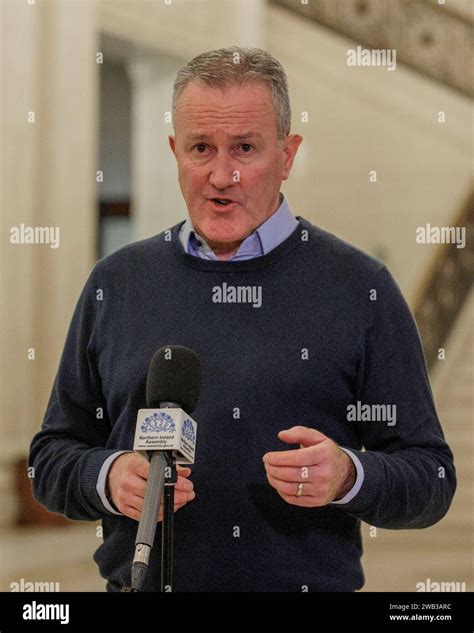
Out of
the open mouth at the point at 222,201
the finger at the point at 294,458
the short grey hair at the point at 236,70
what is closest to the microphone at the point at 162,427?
the finger at the point at 294,458

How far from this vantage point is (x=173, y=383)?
1.36 metres

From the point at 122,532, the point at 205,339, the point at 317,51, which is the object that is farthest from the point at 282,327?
the point at 317,51

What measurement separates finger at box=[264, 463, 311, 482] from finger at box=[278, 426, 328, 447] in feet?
0.12

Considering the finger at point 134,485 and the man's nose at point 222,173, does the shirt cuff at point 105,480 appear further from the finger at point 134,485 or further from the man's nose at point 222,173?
the man's nose at point 222,173

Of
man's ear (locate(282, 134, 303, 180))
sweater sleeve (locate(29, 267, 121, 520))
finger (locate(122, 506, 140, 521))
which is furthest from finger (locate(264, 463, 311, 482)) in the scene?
man's ear (locate(282, 134, 303, 180))

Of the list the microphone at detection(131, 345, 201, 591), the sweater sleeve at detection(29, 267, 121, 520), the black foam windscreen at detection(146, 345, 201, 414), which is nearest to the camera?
the microphone at detection(131, 345, 201, 591)

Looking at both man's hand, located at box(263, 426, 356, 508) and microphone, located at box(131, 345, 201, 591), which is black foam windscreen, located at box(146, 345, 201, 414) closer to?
microphone, located at box(131, 345, 201, 591)

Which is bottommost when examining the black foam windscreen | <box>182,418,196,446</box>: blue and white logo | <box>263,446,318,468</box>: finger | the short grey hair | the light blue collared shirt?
<box>263,446,318,468</box>: finger

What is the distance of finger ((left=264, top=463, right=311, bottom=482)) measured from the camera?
1.42 metres

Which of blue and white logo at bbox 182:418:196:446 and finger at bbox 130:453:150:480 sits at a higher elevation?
blue and white logo at bbox 182:418:196:446

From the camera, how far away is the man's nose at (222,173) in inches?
67.9

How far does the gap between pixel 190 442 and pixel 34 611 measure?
1.44 feet

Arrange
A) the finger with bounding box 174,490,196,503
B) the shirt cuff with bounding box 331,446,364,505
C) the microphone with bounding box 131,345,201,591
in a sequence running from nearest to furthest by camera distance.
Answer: the microphone with bounding box 131,345,201,591, the finger with bounding box 174,490,196,503, the shirt cuff with bounding box 331,446,364,505

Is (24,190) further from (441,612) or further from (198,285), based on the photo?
(441,612)
